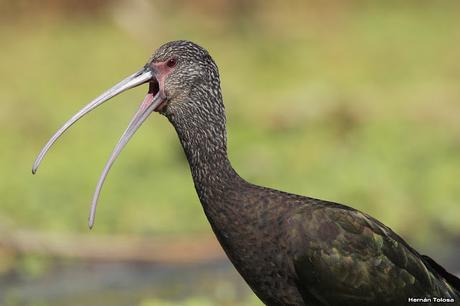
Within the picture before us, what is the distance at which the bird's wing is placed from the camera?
5.96 meters

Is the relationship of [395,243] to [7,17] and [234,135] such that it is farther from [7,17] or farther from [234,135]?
[7,17]

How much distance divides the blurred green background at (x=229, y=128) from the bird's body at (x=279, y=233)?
7.05ft

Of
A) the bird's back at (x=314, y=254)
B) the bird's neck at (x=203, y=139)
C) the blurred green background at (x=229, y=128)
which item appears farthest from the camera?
the blurred green background at (x=229, y=128)

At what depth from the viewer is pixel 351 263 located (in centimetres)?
601

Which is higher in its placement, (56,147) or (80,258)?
(56,147)

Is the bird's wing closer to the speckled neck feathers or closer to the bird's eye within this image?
the speckled neck feathers

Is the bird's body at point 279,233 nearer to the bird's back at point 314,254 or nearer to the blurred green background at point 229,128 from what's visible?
the bird's back at point 314,254

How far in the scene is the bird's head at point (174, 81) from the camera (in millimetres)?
6270

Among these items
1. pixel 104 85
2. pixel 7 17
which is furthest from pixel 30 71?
pixel 7 17

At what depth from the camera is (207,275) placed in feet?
33.5

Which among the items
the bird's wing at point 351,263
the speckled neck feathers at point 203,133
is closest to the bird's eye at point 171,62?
the speckled neck feathers at point 203,133

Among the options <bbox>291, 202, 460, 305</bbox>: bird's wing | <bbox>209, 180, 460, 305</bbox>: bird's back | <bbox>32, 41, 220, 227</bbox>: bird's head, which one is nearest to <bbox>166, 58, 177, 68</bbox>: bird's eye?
<bbox>32, 41, 220, 227</bbox>: bird's head

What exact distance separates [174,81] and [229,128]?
26.1 ft

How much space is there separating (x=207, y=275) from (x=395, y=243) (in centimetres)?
424
